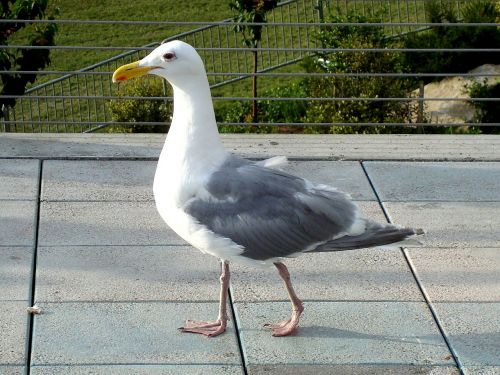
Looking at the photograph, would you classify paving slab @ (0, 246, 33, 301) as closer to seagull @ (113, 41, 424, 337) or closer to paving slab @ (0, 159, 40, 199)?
paving slab @ (0, 159, 40, 199)

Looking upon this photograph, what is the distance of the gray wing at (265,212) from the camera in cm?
649

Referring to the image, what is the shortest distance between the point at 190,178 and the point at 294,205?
665 millimetres

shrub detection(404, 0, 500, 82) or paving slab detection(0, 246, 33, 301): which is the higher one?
paving slab detection(0, 246, 33, 301)

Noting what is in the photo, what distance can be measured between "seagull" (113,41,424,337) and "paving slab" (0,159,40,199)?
2.51 metres

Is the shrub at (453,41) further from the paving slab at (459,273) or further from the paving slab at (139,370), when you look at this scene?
the paving slab at (139,370)

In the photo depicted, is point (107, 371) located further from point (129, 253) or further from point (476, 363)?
point (476, 363)

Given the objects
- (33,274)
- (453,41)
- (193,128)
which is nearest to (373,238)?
(193,128)

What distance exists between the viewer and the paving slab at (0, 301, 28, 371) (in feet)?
20.7

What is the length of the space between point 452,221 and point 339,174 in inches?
51.0

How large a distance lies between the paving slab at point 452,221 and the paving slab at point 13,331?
3.05m

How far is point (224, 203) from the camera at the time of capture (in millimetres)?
6512

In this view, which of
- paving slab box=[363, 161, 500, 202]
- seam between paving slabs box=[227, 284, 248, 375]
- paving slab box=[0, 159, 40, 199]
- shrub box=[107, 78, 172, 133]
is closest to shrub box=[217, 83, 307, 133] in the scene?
shrub box=[107, 78, 172, 133]

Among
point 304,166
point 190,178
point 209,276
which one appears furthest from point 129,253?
point 304,166

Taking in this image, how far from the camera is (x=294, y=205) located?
6633mm
